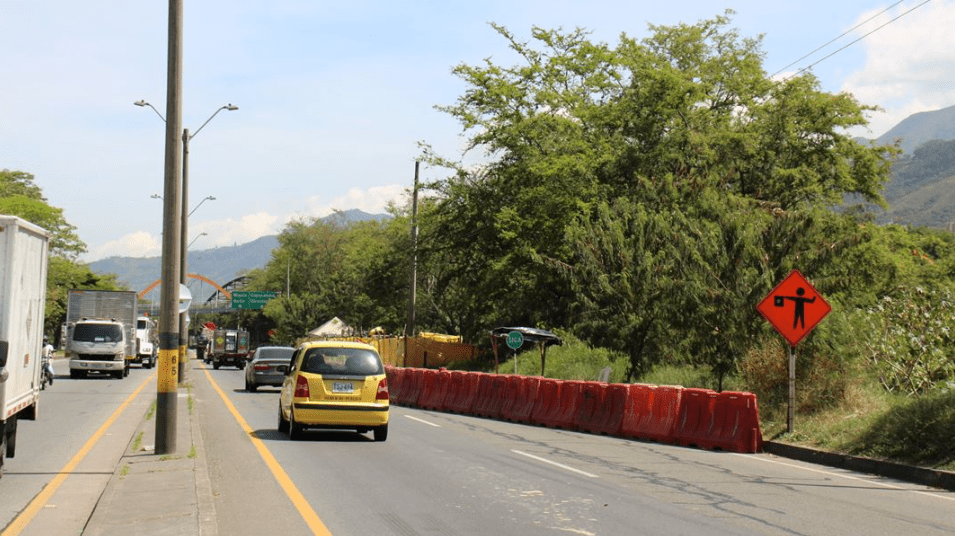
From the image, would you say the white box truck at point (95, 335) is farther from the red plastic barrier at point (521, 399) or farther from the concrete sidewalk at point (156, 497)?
the concrete sidewalk at point (156, 497)

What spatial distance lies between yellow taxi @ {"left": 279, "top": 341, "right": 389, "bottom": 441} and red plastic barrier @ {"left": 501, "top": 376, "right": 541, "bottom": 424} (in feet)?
21.3

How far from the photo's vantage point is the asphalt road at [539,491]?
9.62m

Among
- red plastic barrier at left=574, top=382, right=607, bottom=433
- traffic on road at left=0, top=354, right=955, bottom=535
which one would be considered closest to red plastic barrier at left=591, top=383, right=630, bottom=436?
red plastic barrier at left=574, top=382, right=607, bottom=433

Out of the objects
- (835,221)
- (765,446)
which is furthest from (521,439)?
(835,221)

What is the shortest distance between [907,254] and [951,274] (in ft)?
55.8

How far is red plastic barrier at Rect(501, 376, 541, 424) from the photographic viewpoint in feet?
78.1

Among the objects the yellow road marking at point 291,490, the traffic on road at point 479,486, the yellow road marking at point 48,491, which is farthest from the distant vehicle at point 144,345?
the yellow road marking at point 291,490

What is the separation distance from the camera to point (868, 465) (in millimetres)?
14984

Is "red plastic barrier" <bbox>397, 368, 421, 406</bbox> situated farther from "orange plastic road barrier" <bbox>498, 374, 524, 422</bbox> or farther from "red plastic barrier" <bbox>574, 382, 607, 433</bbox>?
"red plastic barrier" <bbox>574, 382, 607, 433</bbox>

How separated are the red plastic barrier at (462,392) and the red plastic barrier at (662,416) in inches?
289

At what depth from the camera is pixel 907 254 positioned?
52906 mm

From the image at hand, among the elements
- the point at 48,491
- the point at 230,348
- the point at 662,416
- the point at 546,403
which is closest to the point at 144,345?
the point at 230,348

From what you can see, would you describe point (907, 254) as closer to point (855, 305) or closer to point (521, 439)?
point (855, 305)

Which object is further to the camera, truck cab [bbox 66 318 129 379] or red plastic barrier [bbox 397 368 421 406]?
truck cab [bbox 66 318 129 379]
